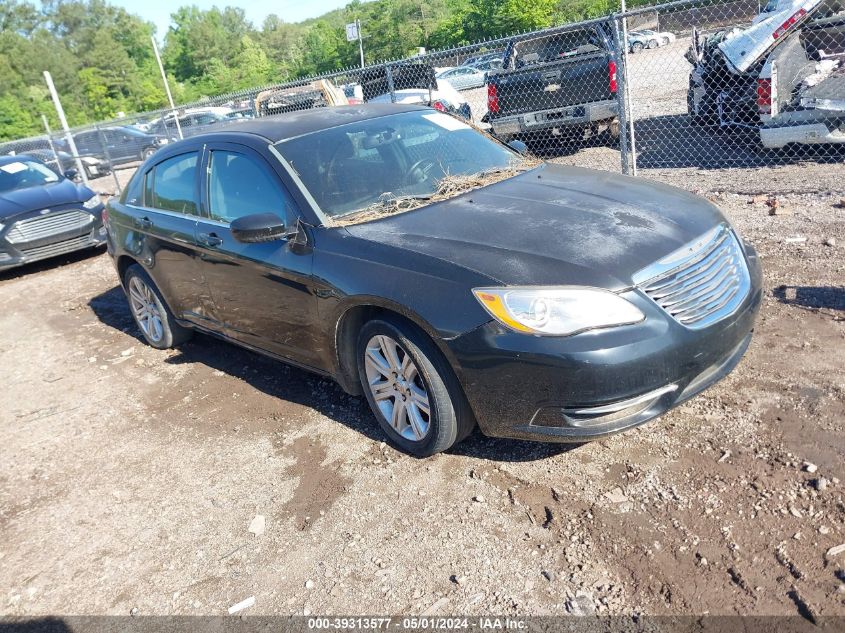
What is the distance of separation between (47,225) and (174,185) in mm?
5487

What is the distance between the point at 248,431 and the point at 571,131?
7925 mm

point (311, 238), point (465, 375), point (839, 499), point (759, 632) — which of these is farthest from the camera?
point (311, 238)

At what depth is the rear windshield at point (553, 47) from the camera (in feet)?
35.4

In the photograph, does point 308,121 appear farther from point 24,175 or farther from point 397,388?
point 24,175

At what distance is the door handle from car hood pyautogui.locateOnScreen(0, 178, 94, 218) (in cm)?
606

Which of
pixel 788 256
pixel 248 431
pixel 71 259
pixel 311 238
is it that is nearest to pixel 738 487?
pixel 311 238

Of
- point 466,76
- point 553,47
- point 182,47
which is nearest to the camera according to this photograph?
point 553,47

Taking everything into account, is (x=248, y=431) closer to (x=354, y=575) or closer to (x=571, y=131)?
(x=354, y=575)

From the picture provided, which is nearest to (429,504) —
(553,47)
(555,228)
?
(555,228)

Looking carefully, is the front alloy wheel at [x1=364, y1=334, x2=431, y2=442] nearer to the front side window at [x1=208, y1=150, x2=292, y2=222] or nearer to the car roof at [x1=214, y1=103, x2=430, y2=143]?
the front side window at [x1=208, y1=150, x2=292, y2=222]

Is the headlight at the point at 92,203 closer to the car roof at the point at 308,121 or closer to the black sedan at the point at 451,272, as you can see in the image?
the black sedan at the point at 451,272

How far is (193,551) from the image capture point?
312 centimetres

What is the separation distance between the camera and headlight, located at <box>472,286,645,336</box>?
281 cm

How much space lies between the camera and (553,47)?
37.2 feet
